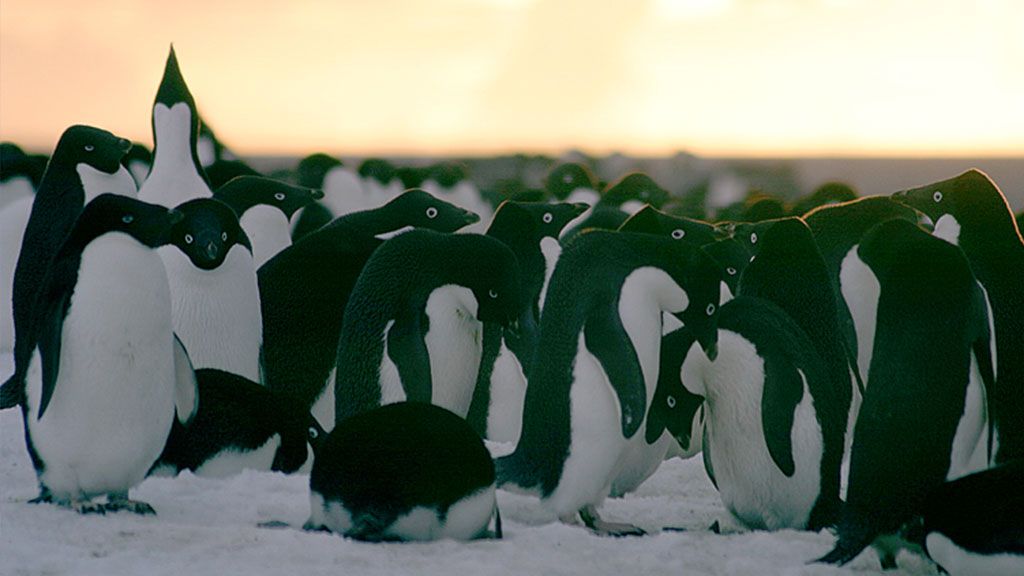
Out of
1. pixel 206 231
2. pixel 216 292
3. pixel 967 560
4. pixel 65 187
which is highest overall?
pixel 65 187

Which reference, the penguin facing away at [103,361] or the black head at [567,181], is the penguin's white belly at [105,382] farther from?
the black head at [567,181]

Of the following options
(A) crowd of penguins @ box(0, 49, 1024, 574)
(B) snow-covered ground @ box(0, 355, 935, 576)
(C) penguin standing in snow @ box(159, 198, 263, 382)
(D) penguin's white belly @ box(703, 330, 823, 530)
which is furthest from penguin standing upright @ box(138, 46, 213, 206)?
(D) penguin's white belly @ box(703, 330, 823, 530)

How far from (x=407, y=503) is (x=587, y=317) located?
739 millimetres

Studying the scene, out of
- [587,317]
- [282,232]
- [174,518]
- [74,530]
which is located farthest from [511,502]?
[282,232]

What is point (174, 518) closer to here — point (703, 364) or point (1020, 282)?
point (703, 364)

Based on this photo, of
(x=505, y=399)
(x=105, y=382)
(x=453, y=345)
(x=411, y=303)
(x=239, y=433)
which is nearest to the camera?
(x=105, y=382)

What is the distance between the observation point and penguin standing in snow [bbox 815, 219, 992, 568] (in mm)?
3432

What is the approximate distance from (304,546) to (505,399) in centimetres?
189

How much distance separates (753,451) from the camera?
13.0 ft

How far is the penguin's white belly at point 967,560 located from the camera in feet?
10.3

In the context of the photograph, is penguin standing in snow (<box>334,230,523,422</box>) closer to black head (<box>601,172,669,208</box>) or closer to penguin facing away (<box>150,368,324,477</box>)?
penguin facing away (<box>150,368,324,477</box>)

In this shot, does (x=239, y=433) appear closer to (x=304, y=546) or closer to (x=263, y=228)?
(x=304, y=546)

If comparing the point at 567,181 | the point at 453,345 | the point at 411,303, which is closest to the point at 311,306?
the point at 453,345

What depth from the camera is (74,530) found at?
356cm
